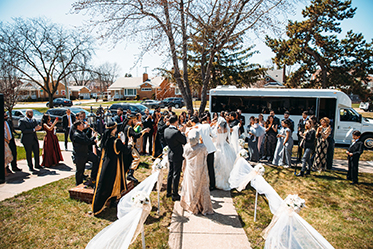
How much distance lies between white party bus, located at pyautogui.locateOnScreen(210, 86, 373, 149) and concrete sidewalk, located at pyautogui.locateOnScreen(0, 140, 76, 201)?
349 inches

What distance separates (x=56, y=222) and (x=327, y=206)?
6182 mm

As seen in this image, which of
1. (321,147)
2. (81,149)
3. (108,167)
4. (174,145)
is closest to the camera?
(108,167)

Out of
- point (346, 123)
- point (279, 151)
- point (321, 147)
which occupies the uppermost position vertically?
point (346, 123)

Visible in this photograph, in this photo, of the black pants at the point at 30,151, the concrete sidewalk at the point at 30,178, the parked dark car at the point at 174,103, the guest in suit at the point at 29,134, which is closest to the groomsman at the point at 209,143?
the concrete sidewalk at the point at 30,178

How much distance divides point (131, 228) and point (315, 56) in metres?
22.5

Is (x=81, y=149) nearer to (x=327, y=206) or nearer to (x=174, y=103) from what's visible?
(x=327, y=206)

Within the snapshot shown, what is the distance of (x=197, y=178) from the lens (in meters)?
4.96

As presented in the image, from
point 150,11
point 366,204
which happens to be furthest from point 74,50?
point 366,204

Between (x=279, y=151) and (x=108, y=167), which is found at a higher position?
(x=108, y=167)

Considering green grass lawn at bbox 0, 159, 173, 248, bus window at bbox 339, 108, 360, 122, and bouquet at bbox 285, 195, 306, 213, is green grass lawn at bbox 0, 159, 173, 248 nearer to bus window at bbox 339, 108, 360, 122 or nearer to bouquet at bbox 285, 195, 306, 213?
bouquet at bbox 285, 195, 306, 213

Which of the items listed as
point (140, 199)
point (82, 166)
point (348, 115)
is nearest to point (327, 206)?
point (140, 199)

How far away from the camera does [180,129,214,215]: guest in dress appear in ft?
16.2

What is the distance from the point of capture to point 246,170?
5152mm

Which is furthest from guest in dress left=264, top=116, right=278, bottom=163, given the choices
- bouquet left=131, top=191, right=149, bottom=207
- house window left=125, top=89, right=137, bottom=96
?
house window left=125, top=89, right=137, bottom=96
